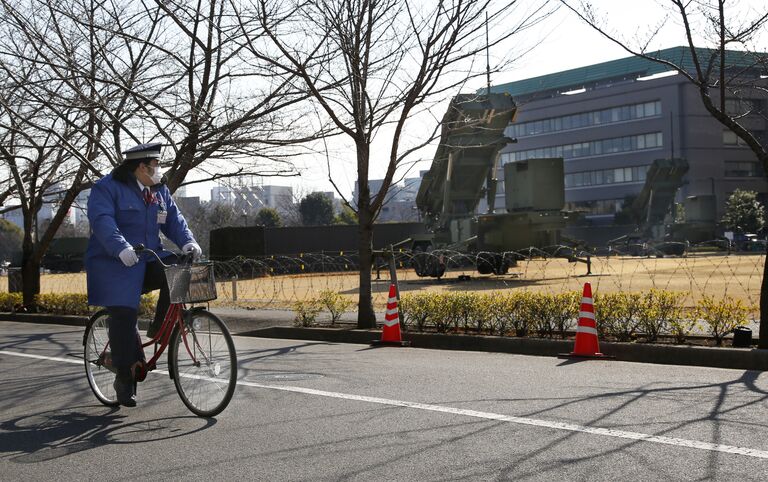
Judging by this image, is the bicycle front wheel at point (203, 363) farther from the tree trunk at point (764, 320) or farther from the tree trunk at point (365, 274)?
the tree trunk at point (365, 274)

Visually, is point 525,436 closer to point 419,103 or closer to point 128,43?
point 419,103

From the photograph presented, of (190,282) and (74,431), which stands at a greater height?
(190,282)

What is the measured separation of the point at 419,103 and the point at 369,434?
31.5 ft

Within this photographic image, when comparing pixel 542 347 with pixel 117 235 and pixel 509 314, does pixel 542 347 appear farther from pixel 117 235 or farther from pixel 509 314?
pixel 117 235

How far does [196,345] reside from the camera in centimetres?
664

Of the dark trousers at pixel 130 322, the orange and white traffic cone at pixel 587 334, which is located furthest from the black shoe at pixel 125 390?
the orange and white traffic cone at pixel 587 334

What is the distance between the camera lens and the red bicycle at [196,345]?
640 cm

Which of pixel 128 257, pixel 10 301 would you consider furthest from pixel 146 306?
pixel 128 257

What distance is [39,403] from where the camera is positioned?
7859mm

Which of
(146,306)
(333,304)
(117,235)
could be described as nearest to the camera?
(117,235)

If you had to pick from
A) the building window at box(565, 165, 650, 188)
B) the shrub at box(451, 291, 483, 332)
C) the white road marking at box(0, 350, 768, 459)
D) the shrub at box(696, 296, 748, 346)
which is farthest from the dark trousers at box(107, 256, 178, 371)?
the building window at box(565, 165, 650, 188)

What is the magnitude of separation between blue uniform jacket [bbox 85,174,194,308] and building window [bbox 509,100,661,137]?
96.8m

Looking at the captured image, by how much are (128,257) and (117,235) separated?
27 centimetres

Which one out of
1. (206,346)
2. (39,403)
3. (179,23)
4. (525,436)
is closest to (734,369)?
(525,436)
